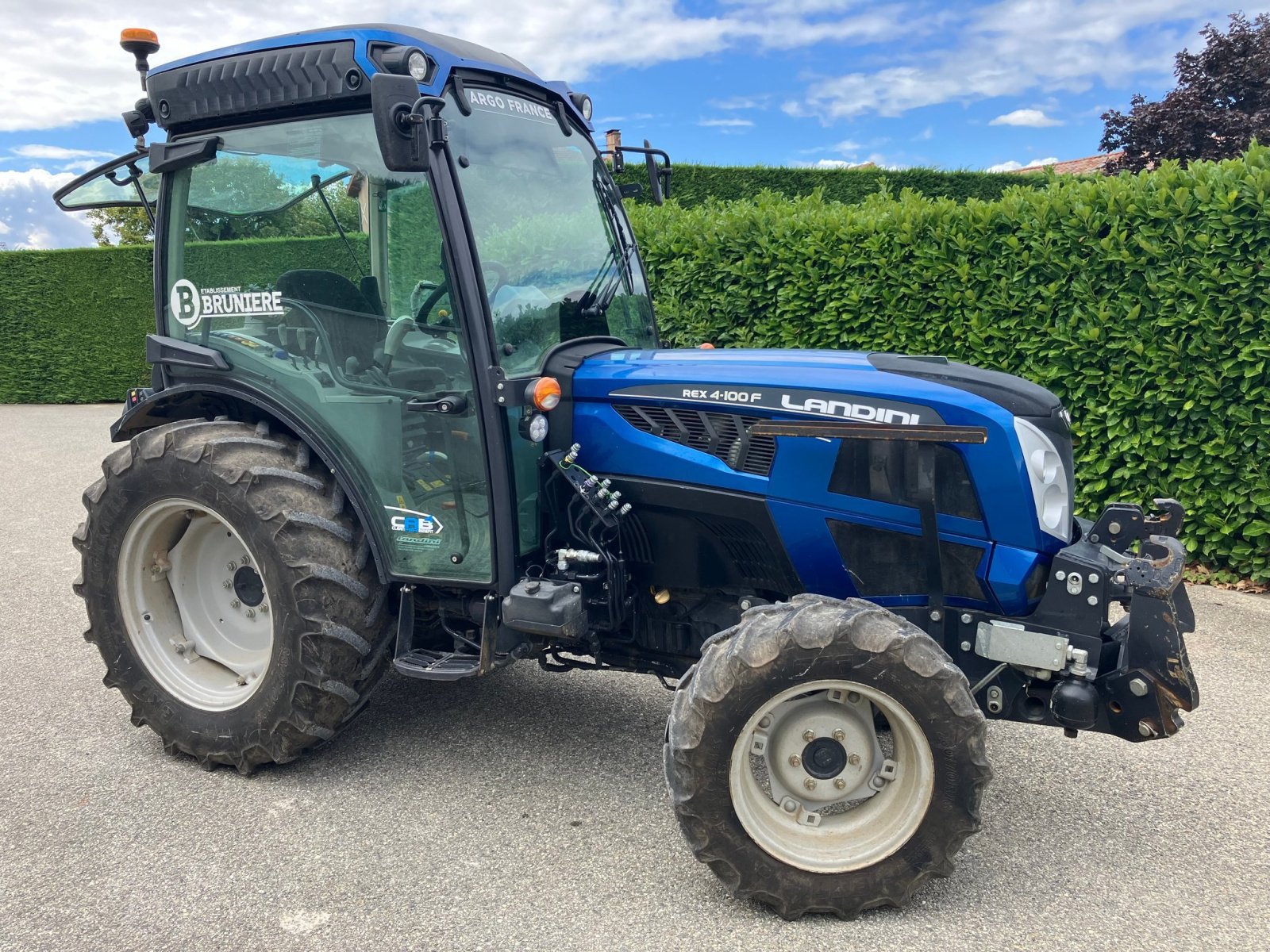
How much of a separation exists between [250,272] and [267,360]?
33 cm

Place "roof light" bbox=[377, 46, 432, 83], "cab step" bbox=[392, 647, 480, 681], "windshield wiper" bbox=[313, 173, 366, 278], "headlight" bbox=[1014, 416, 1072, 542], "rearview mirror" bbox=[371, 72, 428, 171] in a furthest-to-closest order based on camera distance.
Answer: "windshield wiper" bbox=[313, 173, 366, 278] < "cab step" bbox=[392, 647, 480, 681] < "roof light" bbox=[377, 46, 432, 83] < "headlight" bbox=[1014, 416, 1072, 542] < "rearview mirror" bbox=[371, 72, 428, 171]

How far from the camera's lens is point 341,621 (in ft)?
10.4

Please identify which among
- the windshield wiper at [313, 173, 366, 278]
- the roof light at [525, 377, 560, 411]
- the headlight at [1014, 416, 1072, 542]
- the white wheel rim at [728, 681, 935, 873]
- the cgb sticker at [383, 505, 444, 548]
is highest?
the windshield wiper at [313, 173, 366, 278]

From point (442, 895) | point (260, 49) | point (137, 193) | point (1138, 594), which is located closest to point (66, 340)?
point (137, 193)

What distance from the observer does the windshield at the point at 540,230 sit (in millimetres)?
3055

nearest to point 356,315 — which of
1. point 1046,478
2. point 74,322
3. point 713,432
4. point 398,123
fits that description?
point 398,123

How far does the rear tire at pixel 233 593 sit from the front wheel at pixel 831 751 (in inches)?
48.8

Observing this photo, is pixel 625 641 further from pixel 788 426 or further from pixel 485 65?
pixel 485 65

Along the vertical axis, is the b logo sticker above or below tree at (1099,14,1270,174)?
below

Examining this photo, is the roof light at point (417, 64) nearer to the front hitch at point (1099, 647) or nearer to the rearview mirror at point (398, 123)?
the rearview mirror at point (398, 123)

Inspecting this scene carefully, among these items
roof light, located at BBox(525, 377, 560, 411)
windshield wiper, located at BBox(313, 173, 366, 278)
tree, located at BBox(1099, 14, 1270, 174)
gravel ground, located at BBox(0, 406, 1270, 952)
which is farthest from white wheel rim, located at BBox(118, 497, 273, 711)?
tree, located at BBox(1099, 14, 1270, 174)

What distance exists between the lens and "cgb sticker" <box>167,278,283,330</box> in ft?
11.0

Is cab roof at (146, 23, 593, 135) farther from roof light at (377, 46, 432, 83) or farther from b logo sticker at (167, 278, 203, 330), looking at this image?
b logo sticker at (167, 278, 203, 330)

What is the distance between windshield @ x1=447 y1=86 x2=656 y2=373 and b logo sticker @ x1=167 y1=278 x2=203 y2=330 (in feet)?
4.08
